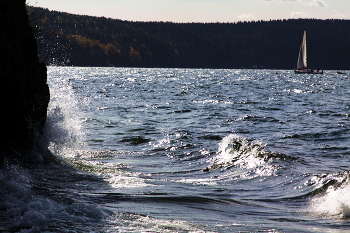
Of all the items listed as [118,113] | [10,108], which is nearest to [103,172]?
[10,108]

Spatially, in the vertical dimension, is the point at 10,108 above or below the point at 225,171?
above

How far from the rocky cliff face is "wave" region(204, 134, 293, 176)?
4.38m

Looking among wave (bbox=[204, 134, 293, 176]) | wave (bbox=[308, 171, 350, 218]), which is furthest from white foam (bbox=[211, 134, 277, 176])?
wave (bbox=[308, 171, 350, 218])

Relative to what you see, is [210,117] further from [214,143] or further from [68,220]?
[68,220]

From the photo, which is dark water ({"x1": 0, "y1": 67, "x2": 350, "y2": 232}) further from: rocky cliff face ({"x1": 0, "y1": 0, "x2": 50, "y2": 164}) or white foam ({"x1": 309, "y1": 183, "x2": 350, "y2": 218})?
rocky cliff face ({"x1": 0, "y1": 0, "x2": 50, "y2": 164})

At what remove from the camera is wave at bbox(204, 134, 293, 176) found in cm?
1096

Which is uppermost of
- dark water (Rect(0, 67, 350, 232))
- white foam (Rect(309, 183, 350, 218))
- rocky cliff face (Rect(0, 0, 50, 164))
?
rocky cliff face (Rect(0, 0, 50, 164))

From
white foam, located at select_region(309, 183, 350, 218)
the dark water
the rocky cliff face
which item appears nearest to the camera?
the dark water

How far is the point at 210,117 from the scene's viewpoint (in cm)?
2236

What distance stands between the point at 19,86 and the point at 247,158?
630cm

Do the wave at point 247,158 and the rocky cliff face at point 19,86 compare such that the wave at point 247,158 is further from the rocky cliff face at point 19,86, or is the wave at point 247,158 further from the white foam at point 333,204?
the rocky cliff face at point 19,86

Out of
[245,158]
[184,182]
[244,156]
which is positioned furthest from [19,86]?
[244,156]

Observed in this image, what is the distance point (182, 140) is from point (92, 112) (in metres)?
10.6

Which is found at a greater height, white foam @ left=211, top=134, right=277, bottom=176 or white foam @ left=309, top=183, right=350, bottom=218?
white foam @ left=211, top=134, right=277, bottom=176
